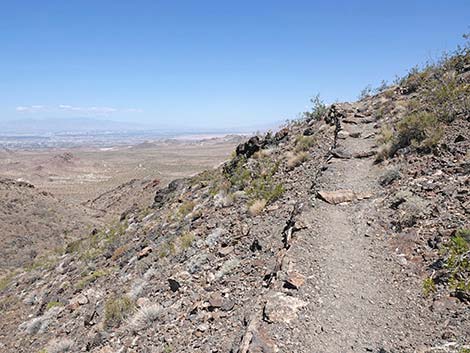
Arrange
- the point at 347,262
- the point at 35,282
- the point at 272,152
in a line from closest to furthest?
the point at 347,262 → the point at 272,152 → the point at 35,282

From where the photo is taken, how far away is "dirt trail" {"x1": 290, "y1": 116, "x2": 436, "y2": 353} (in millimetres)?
4867

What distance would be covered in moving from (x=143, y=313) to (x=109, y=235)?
11870mm

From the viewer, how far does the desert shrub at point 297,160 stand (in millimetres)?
12422

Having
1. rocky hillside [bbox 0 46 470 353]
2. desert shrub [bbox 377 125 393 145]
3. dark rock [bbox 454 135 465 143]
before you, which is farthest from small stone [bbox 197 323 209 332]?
desert shrub [bbox 377 125 393 145]

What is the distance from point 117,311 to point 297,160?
732cm

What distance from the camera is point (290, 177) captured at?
1158 cm

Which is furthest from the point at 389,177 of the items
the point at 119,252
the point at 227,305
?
the point at 119,252

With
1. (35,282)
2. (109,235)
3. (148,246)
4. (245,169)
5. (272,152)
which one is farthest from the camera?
(109,235)

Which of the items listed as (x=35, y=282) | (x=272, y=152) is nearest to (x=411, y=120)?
(x=272, y=152)

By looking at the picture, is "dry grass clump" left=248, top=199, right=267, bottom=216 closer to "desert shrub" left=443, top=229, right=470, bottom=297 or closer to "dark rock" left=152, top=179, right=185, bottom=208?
"desert shrub" left=443, top=229, right=470, bottom=297

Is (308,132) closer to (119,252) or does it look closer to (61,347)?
(119,252)

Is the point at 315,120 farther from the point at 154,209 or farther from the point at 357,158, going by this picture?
the point at 154,209

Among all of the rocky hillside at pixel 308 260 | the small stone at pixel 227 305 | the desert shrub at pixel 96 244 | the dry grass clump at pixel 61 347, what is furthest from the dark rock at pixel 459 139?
the desert shrub at pixel 96 244

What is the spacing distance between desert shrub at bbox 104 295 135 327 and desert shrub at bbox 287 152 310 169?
21.8 ft
